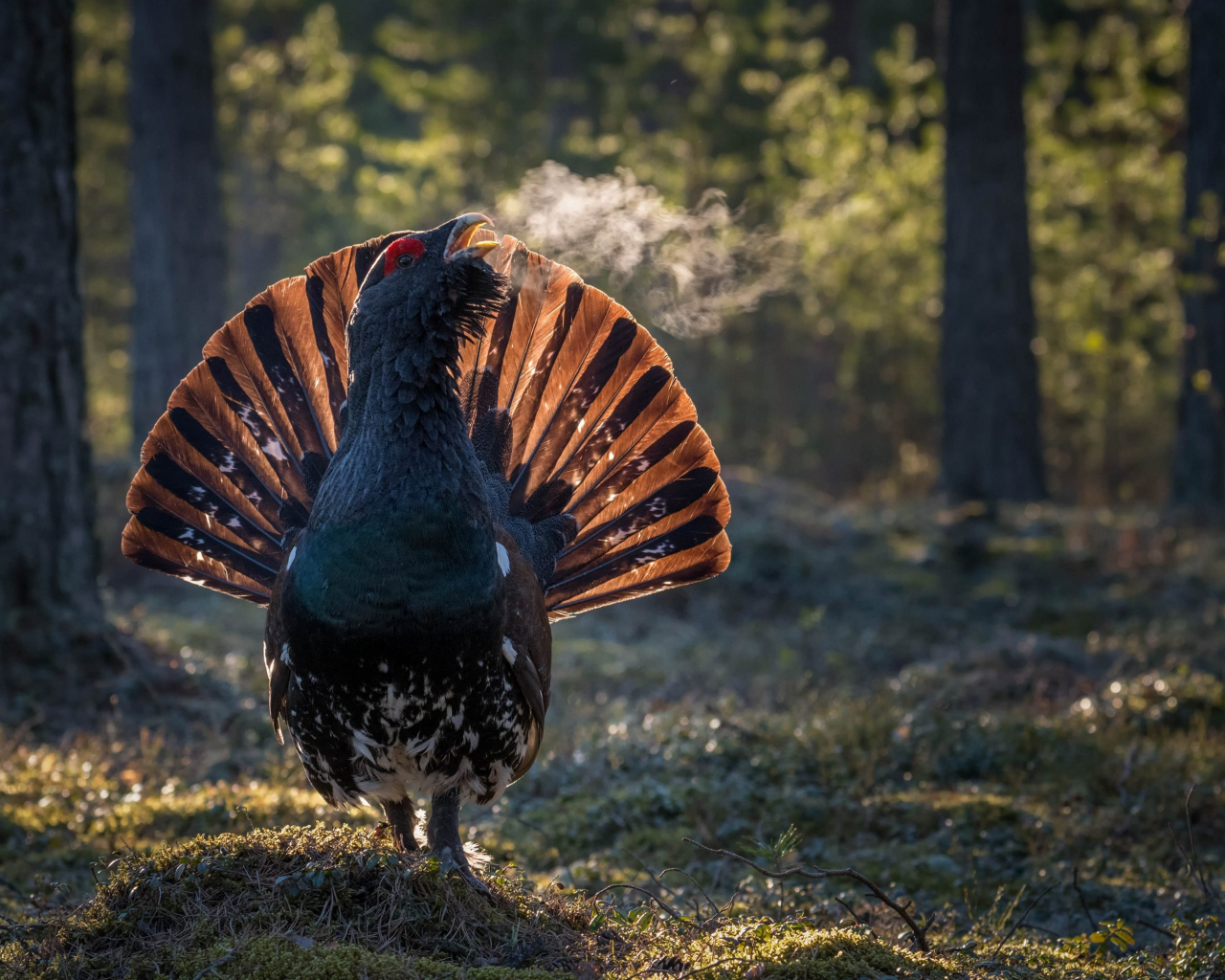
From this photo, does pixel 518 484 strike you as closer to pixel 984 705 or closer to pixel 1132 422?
pixel 984 705

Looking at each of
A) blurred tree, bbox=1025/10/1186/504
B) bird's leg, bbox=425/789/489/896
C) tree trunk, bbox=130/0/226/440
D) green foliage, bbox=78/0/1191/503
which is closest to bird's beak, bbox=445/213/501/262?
bird's leg, bbox=425/789/489/896

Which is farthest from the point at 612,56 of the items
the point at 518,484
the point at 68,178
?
the point at 518,484

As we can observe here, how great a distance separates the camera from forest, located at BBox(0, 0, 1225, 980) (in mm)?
3658

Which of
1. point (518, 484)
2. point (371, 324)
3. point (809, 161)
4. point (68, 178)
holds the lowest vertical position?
point (518, 484)

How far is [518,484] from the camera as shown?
14.7 ft

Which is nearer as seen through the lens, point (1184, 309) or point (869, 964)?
point (869, 964)

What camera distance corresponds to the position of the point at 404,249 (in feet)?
12.2

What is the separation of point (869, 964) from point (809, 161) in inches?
628

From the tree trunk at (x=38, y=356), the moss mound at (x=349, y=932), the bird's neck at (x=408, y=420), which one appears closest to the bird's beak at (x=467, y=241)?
the bird's neck at (x=408, y=420)

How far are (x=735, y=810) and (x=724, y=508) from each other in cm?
159

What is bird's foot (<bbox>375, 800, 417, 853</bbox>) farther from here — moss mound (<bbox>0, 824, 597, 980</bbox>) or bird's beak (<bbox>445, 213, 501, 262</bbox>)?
bird's beak (<bbox>445, 213, 501, 262</bbox>)

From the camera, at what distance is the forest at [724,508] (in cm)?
366

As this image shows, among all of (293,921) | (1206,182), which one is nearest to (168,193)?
(1206,182)

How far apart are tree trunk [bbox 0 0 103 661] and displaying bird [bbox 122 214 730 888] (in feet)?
7.46
